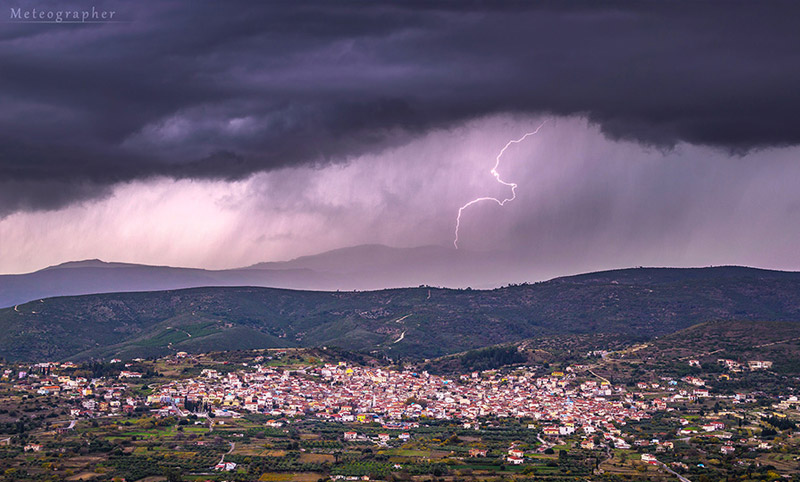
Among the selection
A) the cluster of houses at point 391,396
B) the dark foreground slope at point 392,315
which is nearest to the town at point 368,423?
the cluster of houses at point 391,396

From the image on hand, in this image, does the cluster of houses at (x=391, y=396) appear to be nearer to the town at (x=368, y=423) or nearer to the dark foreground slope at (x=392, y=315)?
the town at (x=368, y=423)

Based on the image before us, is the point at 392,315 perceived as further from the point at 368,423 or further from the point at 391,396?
the point at 368,423

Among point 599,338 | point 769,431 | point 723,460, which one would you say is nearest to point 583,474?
point 723,460

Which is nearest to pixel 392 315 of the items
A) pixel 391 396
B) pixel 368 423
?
pixel 391 396

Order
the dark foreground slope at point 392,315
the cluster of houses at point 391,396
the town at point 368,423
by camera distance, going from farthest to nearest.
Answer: the dark foreground slope at point 392,315, the cluster of houses at point 391,396, the town at point 368,423

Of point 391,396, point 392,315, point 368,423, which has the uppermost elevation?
point 392,315

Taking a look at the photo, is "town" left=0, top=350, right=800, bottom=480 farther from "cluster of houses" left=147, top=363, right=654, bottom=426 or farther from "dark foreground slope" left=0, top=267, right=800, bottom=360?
"dark foreground slope" left=0, top=267, right=800, bottom=360

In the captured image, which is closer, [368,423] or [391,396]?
[368,423]

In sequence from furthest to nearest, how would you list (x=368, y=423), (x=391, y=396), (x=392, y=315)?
(x=392, y=315) < (x=391, y=396) < (x=368, y=423)

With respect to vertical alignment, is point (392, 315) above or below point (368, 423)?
above

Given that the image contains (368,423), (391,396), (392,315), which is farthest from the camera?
(392,315)
